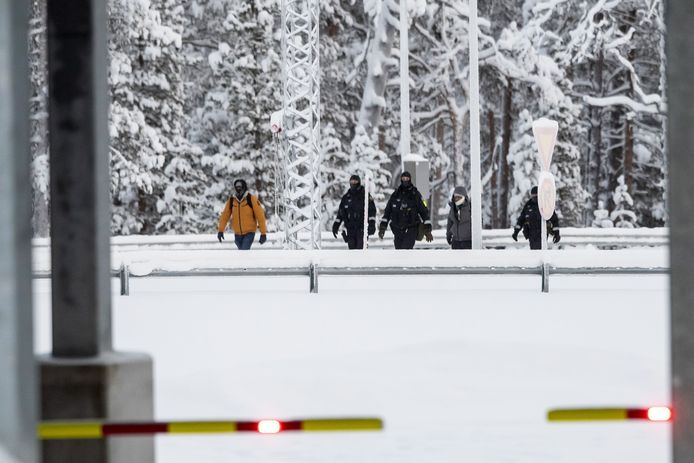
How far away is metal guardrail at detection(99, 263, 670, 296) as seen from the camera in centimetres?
1808

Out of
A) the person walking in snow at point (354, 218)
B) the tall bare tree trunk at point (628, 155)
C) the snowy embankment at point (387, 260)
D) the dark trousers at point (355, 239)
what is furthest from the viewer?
the tall bare tree trunk at point (628, 155)

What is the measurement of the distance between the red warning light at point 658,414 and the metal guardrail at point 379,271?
12552mm

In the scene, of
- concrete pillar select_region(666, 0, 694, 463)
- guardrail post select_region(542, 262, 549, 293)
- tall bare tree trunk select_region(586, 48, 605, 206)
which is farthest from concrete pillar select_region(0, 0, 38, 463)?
tall bare tree trunk select_region(586, 48, 605, 206)

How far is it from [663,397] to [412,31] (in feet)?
120

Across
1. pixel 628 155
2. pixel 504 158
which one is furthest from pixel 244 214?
pixel 504 158

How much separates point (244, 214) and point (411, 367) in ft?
41.4

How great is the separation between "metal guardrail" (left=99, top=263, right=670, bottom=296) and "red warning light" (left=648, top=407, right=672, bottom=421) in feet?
41.2

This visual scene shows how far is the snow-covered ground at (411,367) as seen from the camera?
7449mm

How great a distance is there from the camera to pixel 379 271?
60.4 ft

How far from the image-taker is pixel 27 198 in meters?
4.90

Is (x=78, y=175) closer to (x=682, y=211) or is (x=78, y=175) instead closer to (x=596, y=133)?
(x=682, y=211)

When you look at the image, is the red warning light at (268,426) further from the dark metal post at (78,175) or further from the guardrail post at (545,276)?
the guardrail post at (545,276)

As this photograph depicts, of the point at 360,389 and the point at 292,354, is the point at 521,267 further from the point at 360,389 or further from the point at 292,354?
the point at 360,389

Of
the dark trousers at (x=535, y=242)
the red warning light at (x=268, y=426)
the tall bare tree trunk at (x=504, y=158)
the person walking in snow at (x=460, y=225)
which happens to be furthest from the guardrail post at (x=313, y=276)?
the tall bare tree trunk at (x=504, y=158)
